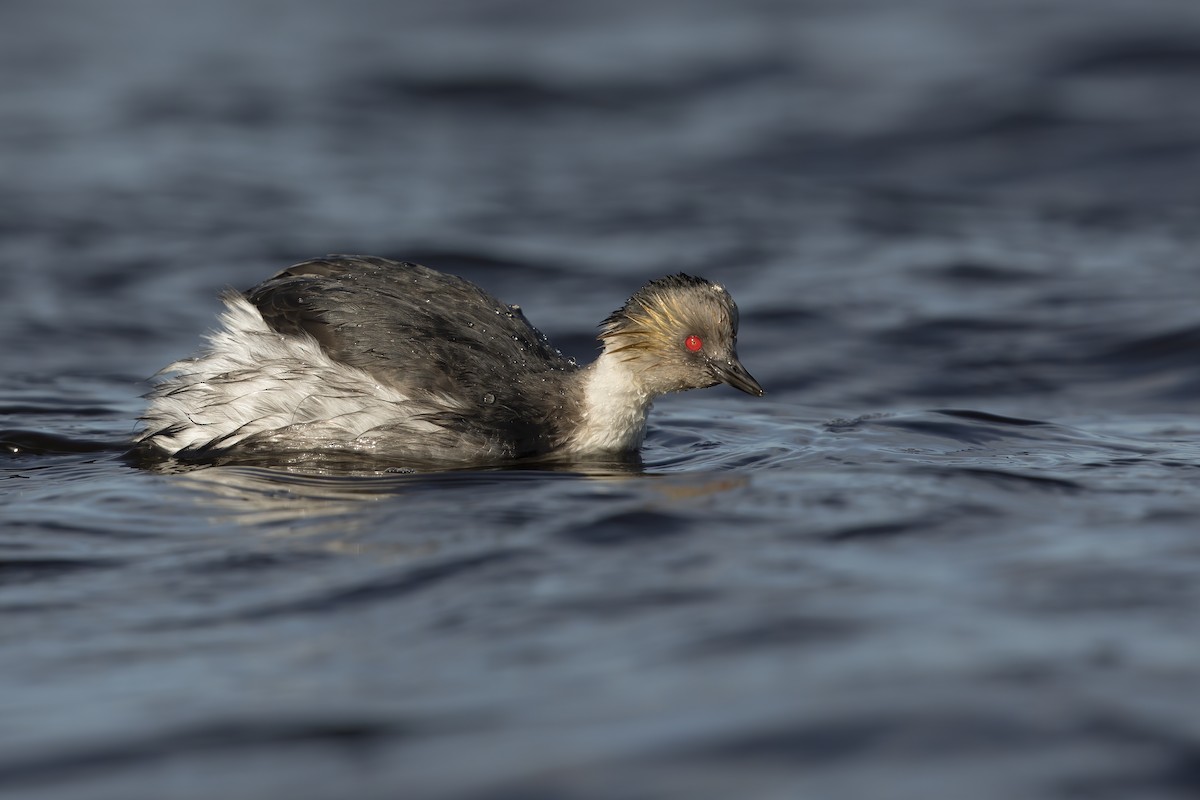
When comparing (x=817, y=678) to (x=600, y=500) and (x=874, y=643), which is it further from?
(x=600, y=500)

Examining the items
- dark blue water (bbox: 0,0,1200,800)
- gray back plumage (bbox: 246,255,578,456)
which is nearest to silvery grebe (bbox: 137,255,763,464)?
gray back plumage (bbox: 246,255,578,456)

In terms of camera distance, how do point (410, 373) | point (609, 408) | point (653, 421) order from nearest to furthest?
point (410, 373)
point (609, 408)
point (653, 421)

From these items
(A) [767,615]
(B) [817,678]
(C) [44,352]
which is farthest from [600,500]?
(C) [44,352]

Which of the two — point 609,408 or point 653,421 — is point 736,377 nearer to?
point 609,408

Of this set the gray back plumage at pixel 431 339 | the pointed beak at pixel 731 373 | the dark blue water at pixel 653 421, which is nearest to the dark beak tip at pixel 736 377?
the pointed beak at pixel 731 373

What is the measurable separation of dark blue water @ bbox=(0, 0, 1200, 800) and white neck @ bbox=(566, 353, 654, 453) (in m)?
0.35

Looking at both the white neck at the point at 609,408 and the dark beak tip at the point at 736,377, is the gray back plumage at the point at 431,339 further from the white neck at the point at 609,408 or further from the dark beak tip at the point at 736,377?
the dark beak tip at the point at 736,377

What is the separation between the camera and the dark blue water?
459cm

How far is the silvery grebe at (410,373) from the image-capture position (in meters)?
7.88

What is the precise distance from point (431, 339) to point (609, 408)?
103 centimetres

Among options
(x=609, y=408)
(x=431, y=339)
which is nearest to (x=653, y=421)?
(x=609, y=408)

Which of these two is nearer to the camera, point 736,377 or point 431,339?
point 431,339

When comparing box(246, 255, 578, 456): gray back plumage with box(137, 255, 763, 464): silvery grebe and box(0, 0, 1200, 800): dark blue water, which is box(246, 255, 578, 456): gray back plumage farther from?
box(0, 0, 1200, 800): dark blue water

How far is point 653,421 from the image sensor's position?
9422 mm
